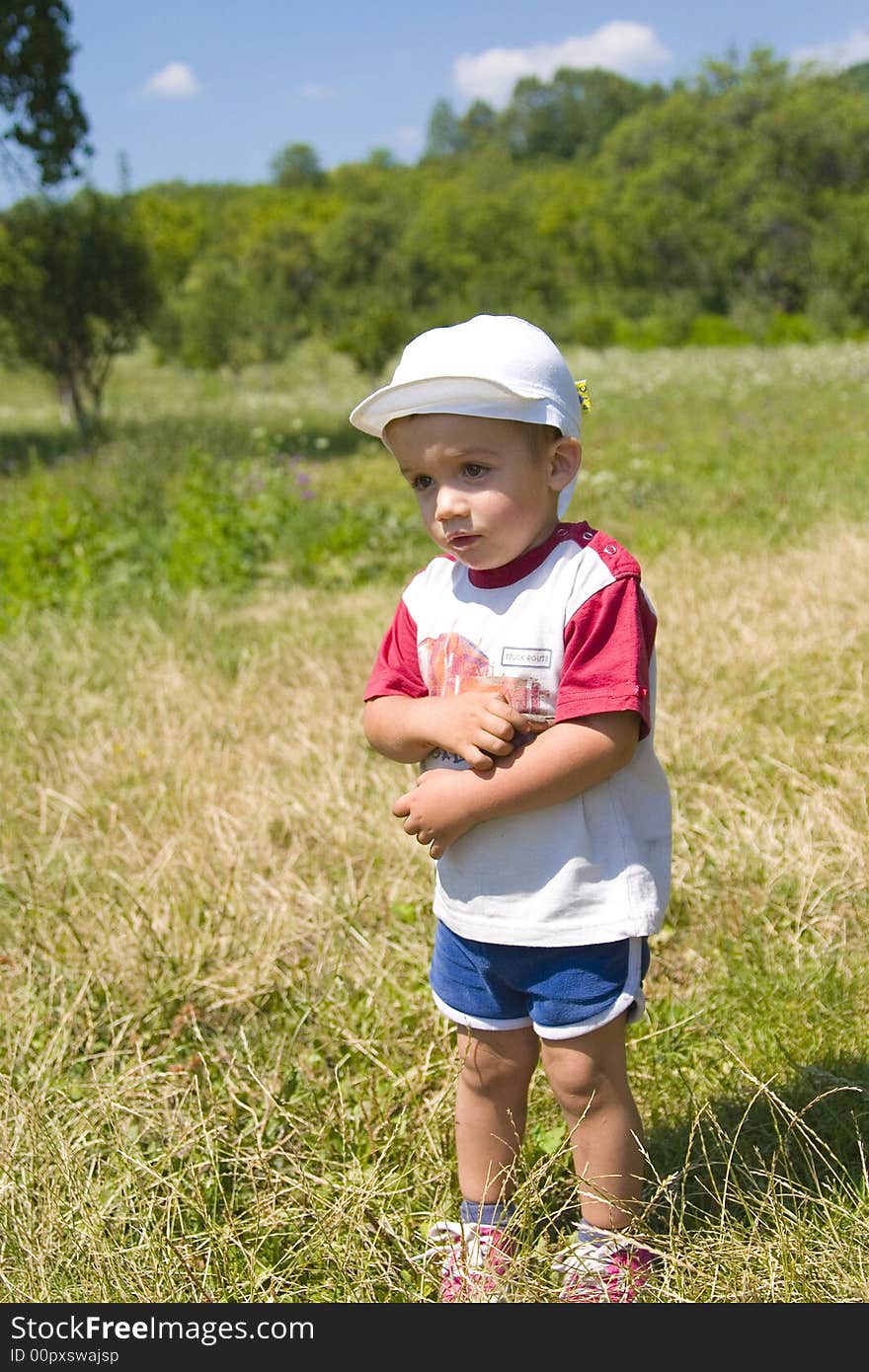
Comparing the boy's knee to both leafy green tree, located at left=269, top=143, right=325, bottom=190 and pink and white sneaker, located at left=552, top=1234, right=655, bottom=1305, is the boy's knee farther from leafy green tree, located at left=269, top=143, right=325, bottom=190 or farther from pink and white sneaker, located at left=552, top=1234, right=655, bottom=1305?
leafy green tree, located at left=269, top=143, right=325, bottom=190

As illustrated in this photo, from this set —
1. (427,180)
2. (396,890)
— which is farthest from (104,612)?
(427,180)

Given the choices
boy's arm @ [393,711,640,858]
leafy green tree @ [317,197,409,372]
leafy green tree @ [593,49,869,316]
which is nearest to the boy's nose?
boy's arm @ [393,711,640,858]

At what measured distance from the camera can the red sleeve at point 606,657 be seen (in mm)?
1698

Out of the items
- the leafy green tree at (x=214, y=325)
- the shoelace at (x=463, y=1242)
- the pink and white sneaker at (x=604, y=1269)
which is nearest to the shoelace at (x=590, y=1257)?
the pink and white sneaker at (x=604, y=1269)

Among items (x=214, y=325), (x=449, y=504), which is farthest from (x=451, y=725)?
(x=214, y=325)

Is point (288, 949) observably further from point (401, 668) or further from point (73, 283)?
point (73, 283)

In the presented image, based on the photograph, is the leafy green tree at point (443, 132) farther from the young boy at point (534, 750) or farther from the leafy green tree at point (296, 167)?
the young boy at point (534, 750)

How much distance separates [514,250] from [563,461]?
74.3m

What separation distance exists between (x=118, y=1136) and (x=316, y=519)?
224 inches

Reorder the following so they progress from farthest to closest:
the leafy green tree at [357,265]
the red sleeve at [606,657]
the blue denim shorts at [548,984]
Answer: the leafy green tree at [357,265] < the blue denim shorts at [548,984] < the red sleeve at [606,657]

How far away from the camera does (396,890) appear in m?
3.08

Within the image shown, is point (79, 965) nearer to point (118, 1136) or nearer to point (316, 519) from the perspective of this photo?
point (118, 1136)

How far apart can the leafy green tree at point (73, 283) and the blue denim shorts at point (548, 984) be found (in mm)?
18192

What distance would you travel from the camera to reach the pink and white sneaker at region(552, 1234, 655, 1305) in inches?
70.9
